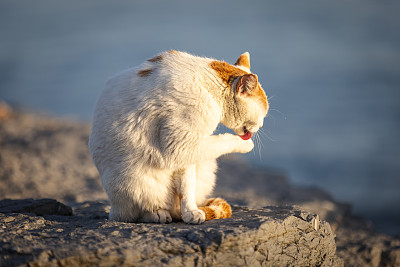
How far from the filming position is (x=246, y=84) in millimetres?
3883

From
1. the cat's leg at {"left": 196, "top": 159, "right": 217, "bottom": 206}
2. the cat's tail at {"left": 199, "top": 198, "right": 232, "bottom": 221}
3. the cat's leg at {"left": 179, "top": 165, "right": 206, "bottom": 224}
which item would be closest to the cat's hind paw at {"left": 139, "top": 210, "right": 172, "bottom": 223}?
the cat's leg at {"left": 179, "top": 165, "right": 206, "bottom": 224}

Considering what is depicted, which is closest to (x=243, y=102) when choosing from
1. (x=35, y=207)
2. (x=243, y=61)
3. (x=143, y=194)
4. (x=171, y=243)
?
(x=243, y=61)

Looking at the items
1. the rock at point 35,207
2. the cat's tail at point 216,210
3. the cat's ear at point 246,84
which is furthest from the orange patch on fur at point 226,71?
the rock at point 35,207

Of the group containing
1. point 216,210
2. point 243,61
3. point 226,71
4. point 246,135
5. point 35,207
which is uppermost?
point 243,61

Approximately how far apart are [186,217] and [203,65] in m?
1.55

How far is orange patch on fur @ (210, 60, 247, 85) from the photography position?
397 centimetres

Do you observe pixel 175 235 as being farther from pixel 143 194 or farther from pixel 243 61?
pixel 243 61

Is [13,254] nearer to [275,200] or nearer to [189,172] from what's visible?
[189,172]

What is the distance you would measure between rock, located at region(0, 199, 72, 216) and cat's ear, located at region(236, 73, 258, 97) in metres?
2.69

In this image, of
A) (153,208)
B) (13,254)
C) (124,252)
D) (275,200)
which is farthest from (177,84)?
(275,200)

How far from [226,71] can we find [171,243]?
1.85m

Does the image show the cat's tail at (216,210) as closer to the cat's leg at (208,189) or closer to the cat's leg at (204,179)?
the cat's leg at (208,189)

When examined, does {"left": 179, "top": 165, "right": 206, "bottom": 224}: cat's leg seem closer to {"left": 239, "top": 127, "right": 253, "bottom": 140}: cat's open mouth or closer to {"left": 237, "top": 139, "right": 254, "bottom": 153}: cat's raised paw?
{"left": 237, "top": 139, "right": 254, "bottom": 153}: cat's raised paw

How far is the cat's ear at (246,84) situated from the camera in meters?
3.85
